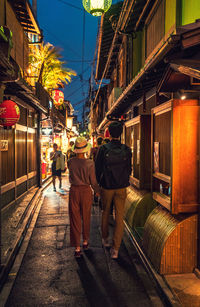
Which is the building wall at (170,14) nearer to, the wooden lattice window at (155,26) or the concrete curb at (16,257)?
the wooden lattice window at (155,26)

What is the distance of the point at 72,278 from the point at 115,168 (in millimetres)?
2567

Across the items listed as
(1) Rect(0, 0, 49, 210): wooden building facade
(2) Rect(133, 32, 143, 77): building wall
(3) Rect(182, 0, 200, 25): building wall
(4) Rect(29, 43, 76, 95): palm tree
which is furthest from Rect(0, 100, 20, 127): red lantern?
(4) Rect(29, 43, 76, 95): palm tree

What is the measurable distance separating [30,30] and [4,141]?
317 inches

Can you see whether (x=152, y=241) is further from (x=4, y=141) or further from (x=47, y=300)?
(x=4, y=141)

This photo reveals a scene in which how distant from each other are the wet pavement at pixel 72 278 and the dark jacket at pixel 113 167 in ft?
5.79

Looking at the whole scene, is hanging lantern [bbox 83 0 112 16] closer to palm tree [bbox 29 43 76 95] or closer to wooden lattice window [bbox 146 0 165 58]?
wooden lattice window [bbox 146 0 165 58]

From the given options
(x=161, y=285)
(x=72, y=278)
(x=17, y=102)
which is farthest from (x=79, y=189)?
(x=17, y=102)

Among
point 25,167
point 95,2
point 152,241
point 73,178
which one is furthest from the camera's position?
point 25,167

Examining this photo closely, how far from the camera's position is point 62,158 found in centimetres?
1681

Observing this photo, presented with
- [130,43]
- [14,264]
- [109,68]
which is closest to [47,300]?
[14,264]

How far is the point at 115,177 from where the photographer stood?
253 inches

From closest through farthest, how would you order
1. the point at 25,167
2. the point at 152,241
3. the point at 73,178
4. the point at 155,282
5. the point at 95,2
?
the point at 155,282
the point at 152,241
the point at 73,178
the point at 95,2
the point at 25,167

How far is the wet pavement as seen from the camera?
459 centimetres

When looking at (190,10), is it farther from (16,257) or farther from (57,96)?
(57,96)
